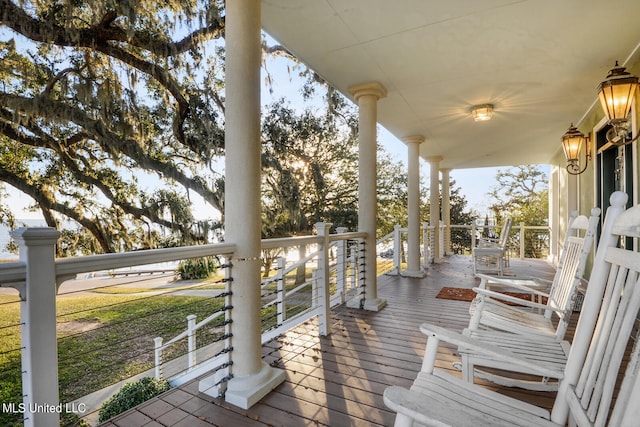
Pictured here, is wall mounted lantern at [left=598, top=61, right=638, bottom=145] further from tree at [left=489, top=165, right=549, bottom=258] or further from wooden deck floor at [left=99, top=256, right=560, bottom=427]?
tree at [left=489, top=165, right=549, bottom=258]

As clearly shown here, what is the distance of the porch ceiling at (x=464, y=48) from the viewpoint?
8.02 ft

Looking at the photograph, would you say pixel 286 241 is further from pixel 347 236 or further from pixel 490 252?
pixel 490 252

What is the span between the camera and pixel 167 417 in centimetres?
171

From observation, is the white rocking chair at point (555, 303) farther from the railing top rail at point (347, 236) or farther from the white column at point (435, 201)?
the white column at point (435, 201)

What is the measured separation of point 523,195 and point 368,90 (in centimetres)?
1672

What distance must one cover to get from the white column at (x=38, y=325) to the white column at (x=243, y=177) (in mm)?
880

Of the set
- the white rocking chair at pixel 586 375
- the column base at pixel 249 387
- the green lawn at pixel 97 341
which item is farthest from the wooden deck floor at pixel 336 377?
the green lawn at pixel 97 341

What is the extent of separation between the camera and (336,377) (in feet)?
7.12

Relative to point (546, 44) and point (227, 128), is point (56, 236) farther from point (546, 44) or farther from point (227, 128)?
point (546, 44)

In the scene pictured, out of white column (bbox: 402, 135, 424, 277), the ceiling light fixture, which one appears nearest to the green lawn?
white column (bbox: 402, 135, 424, 277)

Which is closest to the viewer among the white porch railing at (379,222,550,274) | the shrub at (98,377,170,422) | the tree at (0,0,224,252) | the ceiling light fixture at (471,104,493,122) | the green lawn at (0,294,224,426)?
the shrub at (98,377,170,422)

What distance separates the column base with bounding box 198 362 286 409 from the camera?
1826mm

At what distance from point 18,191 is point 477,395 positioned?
7.73 metres

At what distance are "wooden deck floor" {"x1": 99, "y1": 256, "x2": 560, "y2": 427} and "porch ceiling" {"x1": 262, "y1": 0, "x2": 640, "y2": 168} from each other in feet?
8.82
